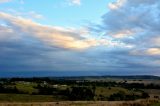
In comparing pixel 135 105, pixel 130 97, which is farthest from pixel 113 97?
pixel 135 105

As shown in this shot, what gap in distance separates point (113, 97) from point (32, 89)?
27733 mm

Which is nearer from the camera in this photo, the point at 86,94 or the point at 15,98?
the point at 15,98

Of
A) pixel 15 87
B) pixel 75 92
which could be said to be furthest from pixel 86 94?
pixel 15 87

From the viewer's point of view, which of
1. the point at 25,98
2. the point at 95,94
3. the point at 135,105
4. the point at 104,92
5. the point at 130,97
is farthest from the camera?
the point at 104,92

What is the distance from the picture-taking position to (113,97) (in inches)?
4919

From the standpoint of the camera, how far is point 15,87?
129625 mm

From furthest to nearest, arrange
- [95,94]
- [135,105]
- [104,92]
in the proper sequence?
[104,92], [95,94], [135,105]

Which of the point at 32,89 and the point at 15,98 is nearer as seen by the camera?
the point at 15,98

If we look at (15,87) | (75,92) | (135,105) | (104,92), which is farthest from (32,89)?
(135,105)

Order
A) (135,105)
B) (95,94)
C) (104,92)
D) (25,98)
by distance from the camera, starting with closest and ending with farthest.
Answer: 1. (135,105)
2. (25,98)
3. (95,94)
4. (104,92)

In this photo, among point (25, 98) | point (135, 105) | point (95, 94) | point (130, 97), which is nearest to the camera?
point (135, 105)

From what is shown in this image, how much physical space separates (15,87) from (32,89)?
584 cm

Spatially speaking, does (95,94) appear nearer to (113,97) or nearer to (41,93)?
(113,97)

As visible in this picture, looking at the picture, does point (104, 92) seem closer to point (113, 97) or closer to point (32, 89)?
point (113, 97)
